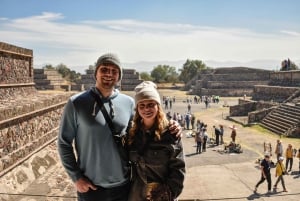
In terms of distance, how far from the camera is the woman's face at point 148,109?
8.75ft

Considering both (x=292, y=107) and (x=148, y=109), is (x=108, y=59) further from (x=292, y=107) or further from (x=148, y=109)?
(x=292, y=107)

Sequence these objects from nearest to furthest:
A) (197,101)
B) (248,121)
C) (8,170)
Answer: (8,170) → (248,121) → (197,101)

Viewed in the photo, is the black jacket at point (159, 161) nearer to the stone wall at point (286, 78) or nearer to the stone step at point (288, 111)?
the stone step at point (288, 111)

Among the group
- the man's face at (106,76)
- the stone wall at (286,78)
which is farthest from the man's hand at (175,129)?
the stone wall at (286,78)

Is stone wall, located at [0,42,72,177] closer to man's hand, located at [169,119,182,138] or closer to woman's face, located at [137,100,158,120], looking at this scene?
woman's face, located at [137,100,158,120]

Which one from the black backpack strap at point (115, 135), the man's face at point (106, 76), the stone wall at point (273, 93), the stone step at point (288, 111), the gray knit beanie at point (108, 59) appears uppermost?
the gray knit beanie at point (108, 59)

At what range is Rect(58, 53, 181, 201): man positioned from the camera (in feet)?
8.86

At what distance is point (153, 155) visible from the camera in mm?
2596

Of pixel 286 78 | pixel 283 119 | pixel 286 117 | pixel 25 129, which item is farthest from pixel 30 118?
pixel 286 78

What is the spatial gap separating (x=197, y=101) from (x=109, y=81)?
121ft

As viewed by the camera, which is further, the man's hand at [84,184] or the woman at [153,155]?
the man's hand at [84,184]

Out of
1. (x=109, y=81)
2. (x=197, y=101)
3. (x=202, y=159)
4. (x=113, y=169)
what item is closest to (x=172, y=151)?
(x=113, y=169)

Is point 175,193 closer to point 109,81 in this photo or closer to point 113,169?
point 113,169

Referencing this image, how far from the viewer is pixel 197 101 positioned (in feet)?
129
